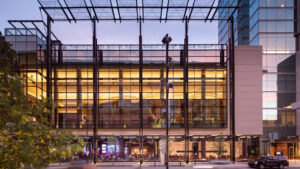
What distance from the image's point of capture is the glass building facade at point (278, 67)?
52.5 m

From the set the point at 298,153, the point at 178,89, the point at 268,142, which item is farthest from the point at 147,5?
the point at 298,153

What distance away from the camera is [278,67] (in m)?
52.8

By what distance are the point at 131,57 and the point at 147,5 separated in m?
8.49

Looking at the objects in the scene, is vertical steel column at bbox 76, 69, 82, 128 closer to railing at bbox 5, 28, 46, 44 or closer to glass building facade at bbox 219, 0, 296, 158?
railing at bbox 5, 28, 46, 44

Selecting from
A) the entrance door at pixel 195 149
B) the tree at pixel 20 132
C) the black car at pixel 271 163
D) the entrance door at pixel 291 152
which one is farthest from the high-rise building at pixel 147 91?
the tree at pixel 20 132

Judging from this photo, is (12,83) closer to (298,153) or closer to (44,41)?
(44,41)

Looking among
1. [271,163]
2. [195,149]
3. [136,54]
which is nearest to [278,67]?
[195,149]

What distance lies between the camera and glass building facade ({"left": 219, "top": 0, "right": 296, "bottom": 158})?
5250 centimetres

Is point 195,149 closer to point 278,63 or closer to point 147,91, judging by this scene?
point 147,91

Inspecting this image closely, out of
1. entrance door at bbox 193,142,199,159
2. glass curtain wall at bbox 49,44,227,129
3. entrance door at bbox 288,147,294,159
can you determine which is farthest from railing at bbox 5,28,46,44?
entrance door at bbox 288,147,294,159

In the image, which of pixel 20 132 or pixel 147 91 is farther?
pixel 147 91

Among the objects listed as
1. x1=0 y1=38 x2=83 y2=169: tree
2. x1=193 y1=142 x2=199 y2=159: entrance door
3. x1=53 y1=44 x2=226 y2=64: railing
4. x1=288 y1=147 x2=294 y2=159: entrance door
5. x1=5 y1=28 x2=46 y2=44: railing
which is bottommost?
x1=288 y1=147 x2=294 y2=159: entrance door

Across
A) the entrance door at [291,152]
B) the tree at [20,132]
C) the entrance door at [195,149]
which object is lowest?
the entrance door at [291,152]

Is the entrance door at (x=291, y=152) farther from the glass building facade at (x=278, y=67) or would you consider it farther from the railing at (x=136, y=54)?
the railing at (x=136, y=54)
